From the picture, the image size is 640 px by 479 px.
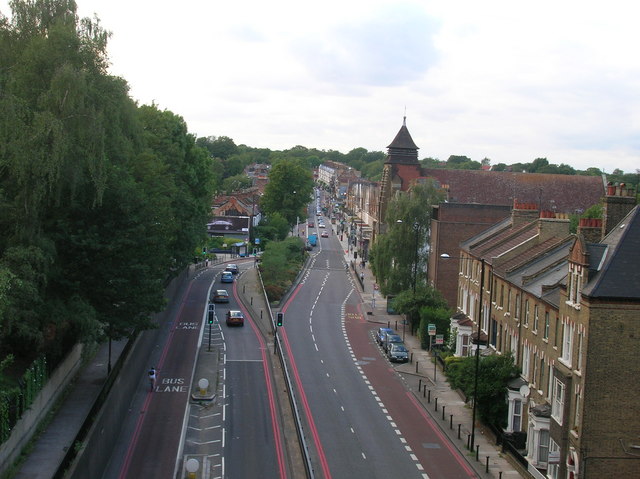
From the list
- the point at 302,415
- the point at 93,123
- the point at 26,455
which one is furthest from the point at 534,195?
the point at 26,455

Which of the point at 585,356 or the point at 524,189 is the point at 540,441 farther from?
Result: the point at 524,189

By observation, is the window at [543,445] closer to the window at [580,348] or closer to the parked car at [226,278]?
the window at [580,348]

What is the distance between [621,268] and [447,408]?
1574 centimetres

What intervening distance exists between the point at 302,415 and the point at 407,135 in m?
72.3

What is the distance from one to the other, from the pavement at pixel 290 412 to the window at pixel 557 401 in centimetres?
307

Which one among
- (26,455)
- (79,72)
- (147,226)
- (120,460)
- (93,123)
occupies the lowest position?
(120,460)

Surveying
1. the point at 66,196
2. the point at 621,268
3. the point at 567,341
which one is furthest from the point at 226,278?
the point at 621,268

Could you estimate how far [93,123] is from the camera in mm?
32438

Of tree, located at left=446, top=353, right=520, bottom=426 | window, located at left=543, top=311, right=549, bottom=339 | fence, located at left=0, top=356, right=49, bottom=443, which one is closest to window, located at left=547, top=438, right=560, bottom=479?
window, located at left=543, top=311, right=549, bottom=339

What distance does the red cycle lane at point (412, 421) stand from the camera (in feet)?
109

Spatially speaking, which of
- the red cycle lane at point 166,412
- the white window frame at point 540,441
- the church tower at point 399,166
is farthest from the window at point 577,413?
the church tower at point 399,166

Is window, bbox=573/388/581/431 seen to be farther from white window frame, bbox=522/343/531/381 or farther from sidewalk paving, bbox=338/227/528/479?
white window frame, bbox=522/343/531/381

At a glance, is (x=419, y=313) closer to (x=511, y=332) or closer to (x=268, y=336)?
(x=268, y=336)

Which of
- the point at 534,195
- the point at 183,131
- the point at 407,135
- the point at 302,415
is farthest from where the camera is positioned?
the point at 407,135
